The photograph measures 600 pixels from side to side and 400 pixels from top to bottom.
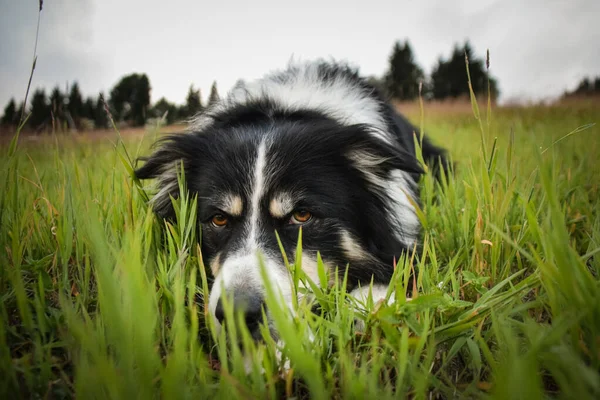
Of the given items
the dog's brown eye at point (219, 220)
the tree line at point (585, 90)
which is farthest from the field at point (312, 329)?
the tree line at point (585, 90)

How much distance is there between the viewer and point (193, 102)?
13.0 feet

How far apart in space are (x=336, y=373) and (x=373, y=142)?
1.44 m

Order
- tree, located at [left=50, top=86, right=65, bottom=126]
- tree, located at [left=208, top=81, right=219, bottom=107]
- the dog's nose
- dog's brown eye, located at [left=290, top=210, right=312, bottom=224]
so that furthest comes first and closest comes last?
tree, located at [left=208, top=81, right=219, bottom=107] < tree, located at [left=50, top=86, right=65, bottom=126] < dog's brown eye, located at [left=290, top=210, right=312, bottom=224] < the dog's nose

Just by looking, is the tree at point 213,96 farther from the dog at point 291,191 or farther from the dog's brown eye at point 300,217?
the dog's brown eye at point 300,217

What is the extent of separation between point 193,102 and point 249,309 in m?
3.16

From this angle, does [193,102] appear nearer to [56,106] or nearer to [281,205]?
[56,106]

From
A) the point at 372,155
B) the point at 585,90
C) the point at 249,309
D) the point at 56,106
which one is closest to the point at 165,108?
the point at 56,106

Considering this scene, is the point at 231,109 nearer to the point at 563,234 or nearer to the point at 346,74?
the point at 346,74

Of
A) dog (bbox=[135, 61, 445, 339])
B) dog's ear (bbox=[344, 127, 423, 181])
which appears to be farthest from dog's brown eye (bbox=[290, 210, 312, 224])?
dog's ear (bbox=[344, 127, 423, 181])

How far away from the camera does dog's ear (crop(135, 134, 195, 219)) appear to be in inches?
93.8

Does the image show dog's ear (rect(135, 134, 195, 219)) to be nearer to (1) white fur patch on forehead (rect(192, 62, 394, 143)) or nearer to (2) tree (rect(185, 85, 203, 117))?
(1) white fur patch on forehead (rect(192, 62, 394, 143))

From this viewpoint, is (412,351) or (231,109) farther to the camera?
(231,109)

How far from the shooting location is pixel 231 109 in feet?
9.52

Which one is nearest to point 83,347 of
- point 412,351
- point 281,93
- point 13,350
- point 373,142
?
point 13,350
